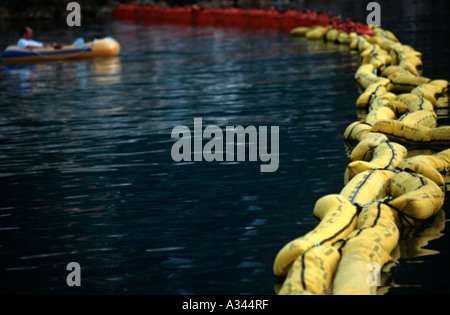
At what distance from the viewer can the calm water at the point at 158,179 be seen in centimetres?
745

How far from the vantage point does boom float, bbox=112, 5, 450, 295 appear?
21.0ft

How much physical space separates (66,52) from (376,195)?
20817 millimetres

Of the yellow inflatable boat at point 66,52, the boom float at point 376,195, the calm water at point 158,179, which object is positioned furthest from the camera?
the yellow inflatable boat at point 66,52

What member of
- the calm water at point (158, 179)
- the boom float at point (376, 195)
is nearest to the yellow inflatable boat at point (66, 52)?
the calm water at point (158, 179)

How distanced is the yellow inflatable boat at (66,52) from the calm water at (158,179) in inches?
189

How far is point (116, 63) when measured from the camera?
26.4 metres

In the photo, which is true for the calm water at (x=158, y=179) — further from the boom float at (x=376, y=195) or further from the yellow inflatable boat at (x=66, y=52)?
the yellow inflatable boat at (x=66, y=52)

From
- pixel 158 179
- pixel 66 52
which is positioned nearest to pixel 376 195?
pixel 158 179

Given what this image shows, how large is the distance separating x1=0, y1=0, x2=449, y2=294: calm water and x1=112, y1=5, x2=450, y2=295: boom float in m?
0.42

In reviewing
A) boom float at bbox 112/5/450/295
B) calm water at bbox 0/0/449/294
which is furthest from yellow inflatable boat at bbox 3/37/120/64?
boom float at bbox 112/5/450/295

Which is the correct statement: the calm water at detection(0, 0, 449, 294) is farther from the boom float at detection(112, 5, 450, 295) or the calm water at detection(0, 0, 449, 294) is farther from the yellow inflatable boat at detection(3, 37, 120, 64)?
the yellow inflatable boat at detection(3, 37, 120, 64)

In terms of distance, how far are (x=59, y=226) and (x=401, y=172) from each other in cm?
421

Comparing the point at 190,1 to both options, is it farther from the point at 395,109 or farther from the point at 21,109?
the point at 395,109

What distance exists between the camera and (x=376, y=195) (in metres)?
8.60
